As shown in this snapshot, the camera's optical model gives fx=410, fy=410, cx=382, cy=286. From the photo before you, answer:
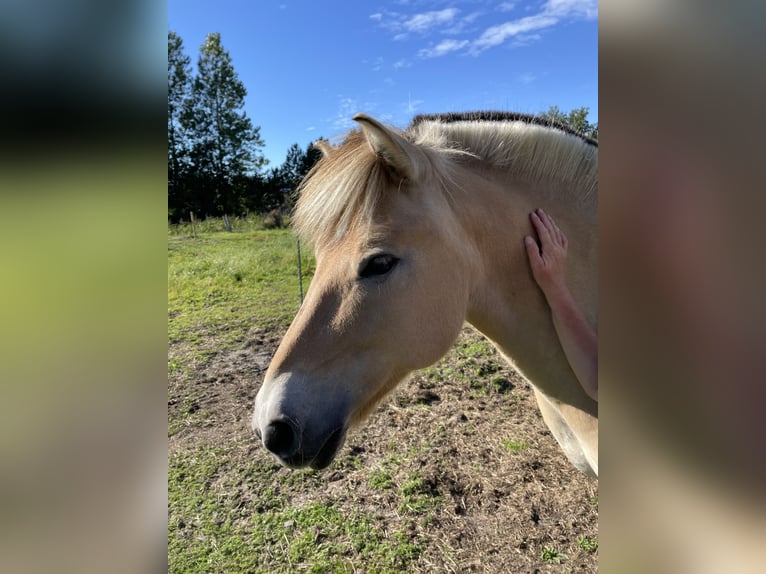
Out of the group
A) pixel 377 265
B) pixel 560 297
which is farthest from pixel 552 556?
pixel 377 265

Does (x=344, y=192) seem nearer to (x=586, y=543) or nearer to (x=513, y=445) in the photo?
(x=586, y=543)

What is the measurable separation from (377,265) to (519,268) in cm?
61

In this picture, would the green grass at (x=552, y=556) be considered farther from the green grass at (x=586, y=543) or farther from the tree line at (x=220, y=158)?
the tree line at (x=220, y=158)

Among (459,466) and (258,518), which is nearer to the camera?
(258,518)

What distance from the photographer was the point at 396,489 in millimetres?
2982

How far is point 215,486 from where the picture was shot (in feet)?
10.2

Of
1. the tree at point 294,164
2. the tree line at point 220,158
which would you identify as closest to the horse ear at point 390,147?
the tree line at point 220,158

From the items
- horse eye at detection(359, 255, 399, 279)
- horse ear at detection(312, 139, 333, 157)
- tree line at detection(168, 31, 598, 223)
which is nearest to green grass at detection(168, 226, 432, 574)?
horse ear at detection(312, 139, 333, 157)

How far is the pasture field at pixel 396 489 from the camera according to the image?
2.46 meters
